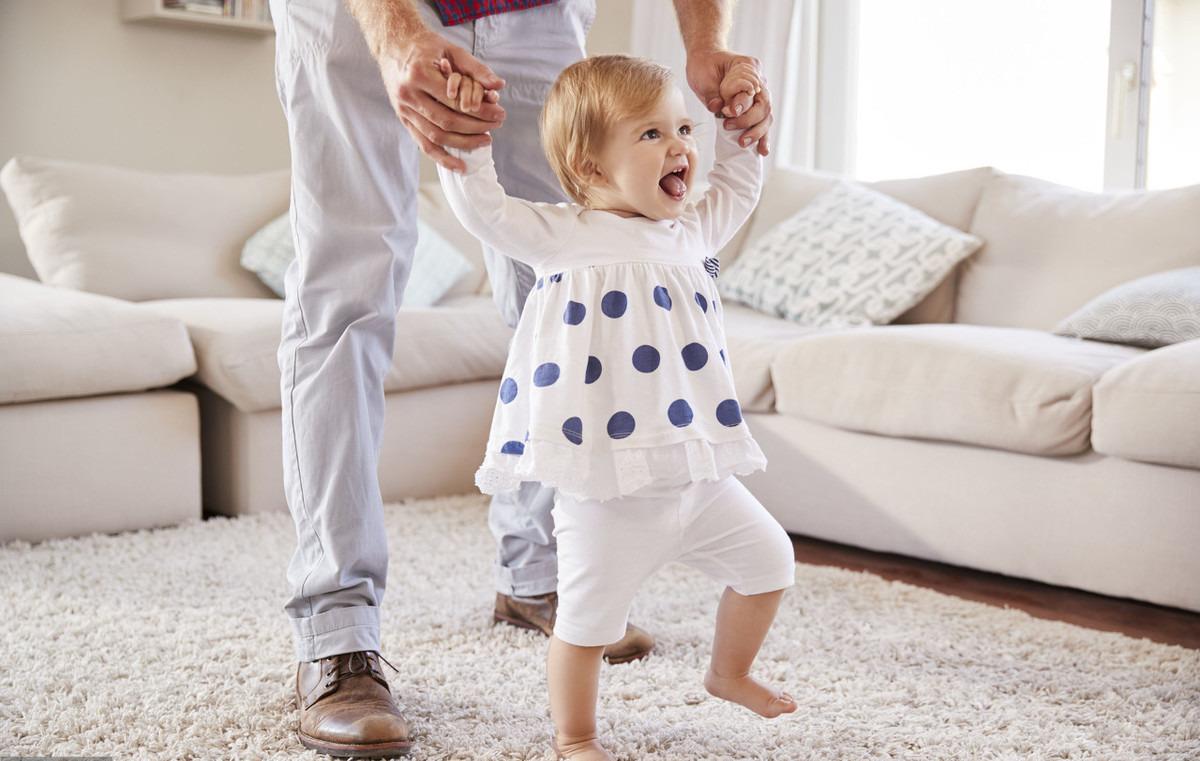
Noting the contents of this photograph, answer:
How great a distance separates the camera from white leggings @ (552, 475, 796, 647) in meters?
1.21

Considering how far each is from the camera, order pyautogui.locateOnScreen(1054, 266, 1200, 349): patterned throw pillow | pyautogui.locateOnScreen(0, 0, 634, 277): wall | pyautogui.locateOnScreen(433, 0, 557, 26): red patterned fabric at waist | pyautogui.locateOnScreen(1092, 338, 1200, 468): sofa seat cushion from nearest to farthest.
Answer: pyautogui.locateOnScreen(433, 0, 557, 26): red patterned fabric at waist < pyautogui.locateOnScreen(1092, 338, 1200, 468): sofa seat cushion < pyautogui.locateOnScreen(1054, 266, 1200, 349): patterned throw pillow < pyautogui.locateOnScreen(0, 0, 634, 277): wall

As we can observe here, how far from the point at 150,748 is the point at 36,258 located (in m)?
2.20

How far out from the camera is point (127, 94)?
152 inches

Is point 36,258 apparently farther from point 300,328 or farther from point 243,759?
point 243,759

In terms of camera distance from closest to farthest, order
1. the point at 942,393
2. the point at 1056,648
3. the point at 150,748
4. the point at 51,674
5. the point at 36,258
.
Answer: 1. the point at 150,748
2. the point at 51,674
3. the point at 1056,648
4. the point at 942,393
5. the point at 36,258

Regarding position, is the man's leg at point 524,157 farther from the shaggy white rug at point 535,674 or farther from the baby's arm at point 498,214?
the baby's arm at point 498,214

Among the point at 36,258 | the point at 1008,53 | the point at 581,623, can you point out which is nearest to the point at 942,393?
the point at 581,623

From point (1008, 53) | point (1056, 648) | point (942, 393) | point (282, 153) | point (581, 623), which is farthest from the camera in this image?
point (282, 153)

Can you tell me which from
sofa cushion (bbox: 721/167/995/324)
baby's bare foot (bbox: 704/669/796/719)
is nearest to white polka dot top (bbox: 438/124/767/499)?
baby's bare foot (bbox: 704/669/796/719)

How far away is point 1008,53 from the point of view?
3.83m

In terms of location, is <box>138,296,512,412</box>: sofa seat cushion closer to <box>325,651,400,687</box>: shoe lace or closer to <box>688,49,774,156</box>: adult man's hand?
<box>325,651,400,687</box>: shoe lace

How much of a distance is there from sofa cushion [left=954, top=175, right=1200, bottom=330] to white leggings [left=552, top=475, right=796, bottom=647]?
1.66m

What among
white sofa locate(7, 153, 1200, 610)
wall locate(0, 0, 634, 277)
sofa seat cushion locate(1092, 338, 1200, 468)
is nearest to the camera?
sofa seat cushion locate(1092, 338, 1200, 468)

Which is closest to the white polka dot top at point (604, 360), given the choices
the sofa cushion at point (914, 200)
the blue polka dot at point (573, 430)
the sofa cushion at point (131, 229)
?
the blue polka dot at point (573, 430)
